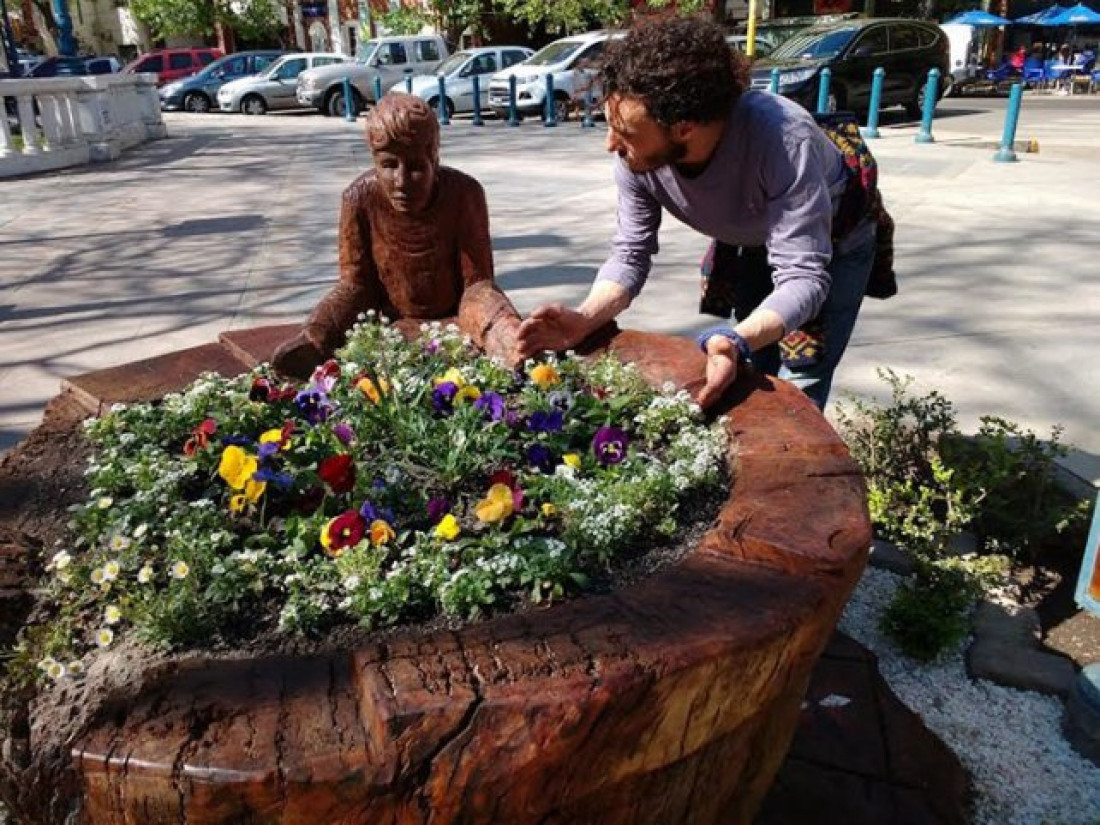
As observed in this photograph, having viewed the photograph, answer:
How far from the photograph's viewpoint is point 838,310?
232 centimetres

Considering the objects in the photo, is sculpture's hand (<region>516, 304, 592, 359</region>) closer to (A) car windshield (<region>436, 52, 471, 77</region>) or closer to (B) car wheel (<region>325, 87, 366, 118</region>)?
(A) car windshield (<region>436, 52, 471, 77</region>)

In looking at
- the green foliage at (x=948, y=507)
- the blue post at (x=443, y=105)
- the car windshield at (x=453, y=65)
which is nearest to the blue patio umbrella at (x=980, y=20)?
the car windshield at (x=453, y=65)

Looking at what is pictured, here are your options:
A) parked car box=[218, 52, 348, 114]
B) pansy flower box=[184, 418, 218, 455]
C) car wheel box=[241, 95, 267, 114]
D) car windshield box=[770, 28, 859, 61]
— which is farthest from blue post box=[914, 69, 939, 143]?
car wheel box=[241, 95, 267, 114]

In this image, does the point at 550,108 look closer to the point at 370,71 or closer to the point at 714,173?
the point at 370,71

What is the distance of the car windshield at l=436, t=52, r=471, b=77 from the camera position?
55.7 feet

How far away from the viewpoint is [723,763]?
4.21ft

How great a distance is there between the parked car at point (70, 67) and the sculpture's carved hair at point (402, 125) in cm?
1780

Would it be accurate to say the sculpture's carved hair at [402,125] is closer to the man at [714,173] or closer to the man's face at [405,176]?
the man's face at [405,176]

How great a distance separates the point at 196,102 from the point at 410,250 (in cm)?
2134

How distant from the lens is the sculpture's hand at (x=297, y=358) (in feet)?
7.07

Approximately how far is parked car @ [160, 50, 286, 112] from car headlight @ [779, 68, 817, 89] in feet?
41.7

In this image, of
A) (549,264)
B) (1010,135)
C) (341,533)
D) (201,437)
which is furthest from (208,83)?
(341,533)

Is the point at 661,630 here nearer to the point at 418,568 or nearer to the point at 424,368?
the point at 418,568

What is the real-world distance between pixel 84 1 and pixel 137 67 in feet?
57.7
